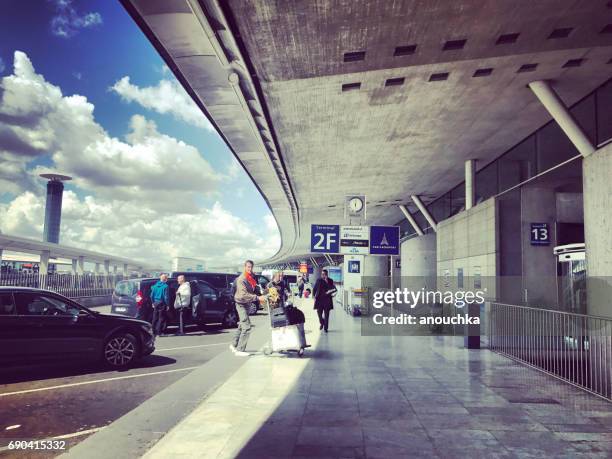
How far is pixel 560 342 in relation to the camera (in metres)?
A: 7.94

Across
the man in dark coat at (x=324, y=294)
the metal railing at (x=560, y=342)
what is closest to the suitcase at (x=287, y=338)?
the metal railing at (x=560, y=342)

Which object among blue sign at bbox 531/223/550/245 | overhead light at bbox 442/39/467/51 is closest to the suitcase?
overhead light at bbox 442/39/467/51

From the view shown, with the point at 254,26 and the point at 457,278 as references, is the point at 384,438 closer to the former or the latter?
the point at 254,26

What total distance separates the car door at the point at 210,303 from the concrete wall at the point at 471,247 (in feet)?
28.7

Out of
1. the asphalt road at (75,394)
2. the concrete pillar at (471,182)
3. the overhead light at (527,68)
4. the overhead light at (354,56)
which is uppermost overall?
the overhead light at (527,68)

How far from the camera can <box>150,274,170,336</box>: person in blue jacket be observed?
13602 mm

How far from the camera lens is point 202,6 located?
8.05 m

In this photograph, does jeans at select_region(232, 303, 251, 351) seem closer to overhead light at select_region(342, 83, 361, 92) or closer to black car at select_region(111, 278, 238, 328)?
black car at select_region(111, 278, 238, 328)

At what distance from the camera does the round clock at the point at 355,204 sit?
1441 cm

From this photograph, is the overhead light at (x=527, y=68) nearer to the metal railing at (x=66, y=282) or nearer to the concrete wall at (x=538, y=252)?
the concrete wall at (x=538, y=252)

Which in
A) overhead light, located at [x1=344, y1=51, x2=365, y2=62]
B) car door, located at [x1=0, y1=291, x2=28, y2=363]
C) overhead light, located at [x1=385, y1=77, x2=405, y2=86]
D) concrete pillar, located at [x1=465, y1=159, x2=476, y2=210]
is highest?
overhead light, located at [x1=385, y1=77, x2=405, y2=86]

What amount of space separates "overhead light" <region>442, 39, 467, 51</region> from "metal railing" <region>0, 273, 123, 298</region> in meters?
15.6

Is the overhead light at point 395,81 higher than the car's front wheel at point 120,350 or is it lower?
higher

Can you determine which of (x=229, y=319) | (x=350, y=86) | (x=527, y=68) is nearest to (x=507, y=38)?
(x=527, y=68)
